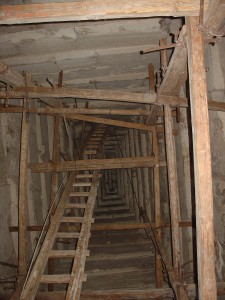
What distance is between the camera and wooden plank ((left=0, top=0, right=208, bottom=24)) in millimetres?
2393

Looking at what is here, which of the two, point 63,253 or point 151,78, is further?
point 151,78

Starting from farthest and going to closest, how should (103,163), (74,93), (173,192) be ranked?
1. (103,163)
2. (173,192)
3. (74,93)

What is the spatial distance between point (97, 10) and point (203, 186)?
6.12ft

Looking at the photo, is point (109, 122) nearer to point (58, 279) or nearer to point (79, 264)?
point (79, 264)

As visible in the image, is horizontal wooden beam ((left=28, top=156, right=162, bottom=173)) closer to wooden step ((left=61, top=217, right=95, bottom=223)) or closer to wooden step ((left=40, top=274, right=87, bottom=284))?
wooden step ((left=61, top=217, right=95, bottom=223))

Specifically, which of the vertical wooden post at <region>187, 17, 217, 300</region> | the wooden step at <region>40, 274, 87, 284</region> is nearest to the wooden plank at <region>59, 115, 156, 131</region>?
the wooden step at <region>40, 274, 87, 284</region>

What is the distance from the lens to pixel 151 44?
469cm

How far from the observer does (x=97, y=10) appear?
2.40 meters

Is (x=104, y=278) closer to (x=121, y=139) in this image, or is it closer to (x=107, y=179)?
(x=121, y=139)

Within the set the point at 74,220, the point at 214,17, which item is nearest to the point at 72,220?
the point at 74,220

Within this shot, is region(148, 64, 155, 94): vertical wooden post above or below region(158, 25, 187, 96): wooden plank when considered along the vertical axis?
above

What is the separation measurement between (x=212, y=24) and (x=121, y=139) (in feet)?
39.1

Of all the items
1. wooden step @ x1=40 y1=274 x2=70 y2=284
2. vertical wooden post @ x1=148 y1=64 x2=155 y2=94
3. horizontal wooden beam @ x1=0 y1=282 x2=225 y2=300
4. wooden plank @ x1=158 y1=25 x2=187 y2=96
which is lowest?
horizontal wooden beam @ x1=0 y1=282 x2=225 y2=300

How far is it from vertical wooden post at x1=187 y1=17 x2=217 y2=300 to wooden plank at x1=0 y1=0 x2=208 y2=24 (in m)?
0.55
